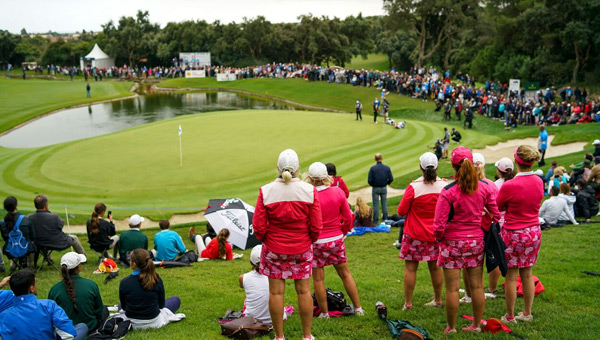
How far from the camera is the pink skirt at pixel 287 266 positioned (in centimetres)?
612

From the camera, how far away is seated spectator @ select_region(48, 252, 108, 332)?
263 inches

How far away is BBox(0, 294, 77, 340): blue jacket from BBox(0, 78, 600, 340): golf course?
110cm

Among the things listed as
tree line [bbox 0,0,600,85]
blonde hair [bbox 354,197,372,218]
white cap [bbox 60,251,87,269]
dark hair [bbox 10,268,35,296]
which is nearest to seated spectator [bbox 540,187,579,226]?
blonde hair [bbox 354,197,372,218]

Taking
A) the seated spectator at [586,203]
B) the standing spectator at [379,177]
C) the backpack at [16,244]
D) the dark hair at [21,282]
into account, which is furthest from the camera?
the standing spectator at [379,177]

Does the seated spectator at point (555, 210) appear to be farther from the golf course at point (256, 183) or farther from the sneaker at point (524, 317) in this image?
the sneaker at point (524, 317)

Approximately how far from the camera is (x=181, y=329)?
7117 millimetres

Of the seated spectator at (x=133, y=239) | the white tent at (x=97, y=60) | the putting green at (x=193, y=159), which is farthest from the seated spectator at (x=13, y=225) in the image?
the white tent at (x=97, y=60)

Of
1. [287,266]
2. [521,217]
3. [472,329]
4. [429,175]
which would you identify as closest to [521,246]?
[521,217]

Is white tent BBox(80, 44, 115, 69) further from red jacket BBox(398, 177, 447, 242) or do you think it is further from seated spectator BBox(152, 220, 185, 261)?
red jacket BBox(398, 177, 447, 242)

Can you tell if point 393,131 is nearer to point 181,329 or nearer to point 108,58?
point 181,329

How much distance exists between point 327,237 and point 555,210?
8036mm

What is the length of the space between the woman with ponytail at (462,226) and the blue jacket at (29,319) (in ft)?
14.9

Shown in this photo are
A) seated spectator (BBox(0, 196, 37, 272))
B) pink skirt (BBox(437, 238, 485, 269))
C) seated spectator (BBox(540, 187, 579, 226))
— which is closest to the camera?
pink skirt (BBox(437, 238, 485, 269))

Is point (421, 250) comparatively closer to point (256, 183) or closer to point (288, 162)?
point (288, 162)
